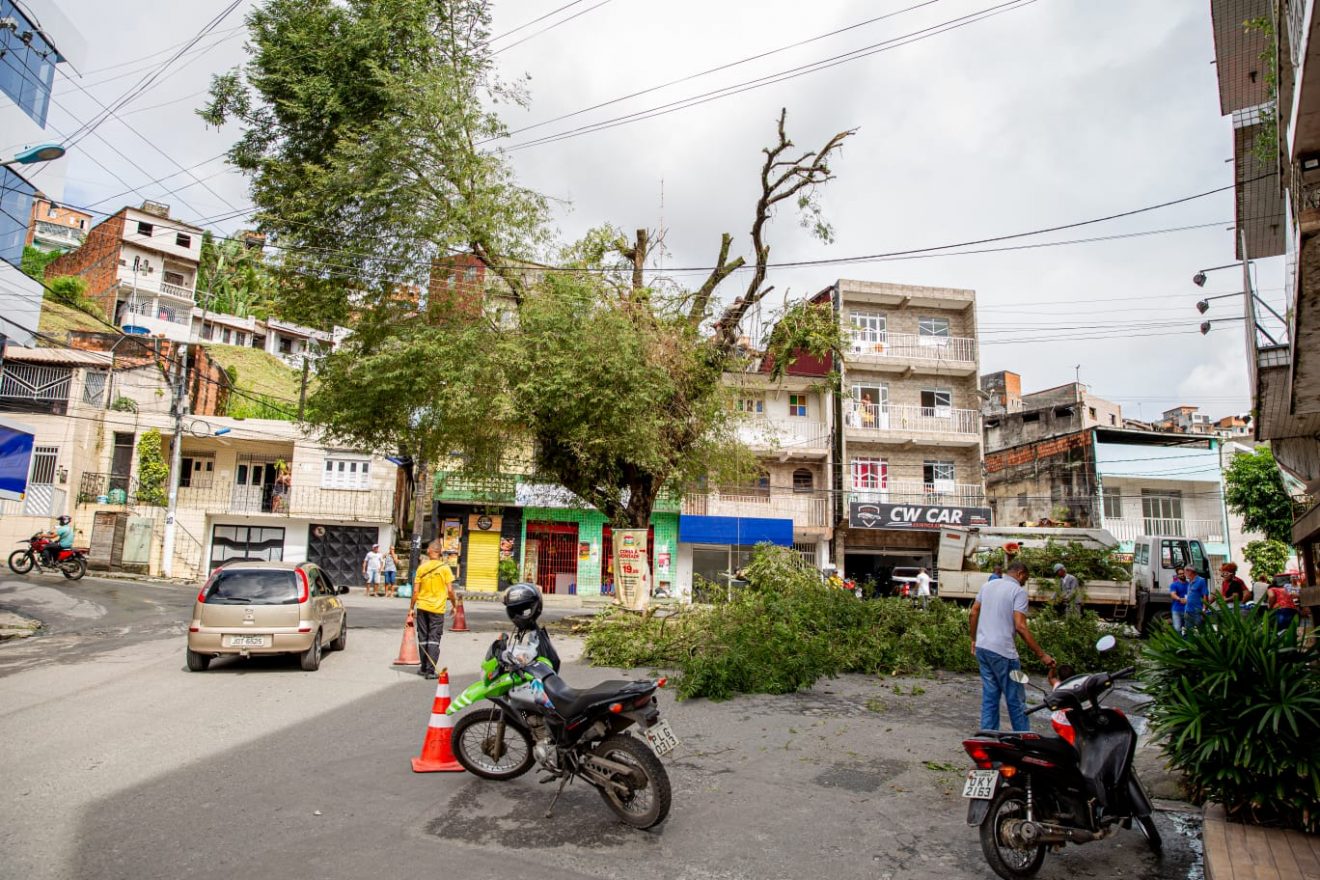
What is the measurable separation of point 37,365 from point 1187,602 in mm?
39734

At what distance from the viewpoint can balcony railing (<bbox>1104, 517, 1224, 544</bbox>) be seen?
118 feet

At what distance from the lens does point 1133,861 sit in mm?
5023

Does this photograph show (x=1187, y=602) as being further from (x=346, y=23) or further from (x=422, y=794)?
(x=346, y=23)

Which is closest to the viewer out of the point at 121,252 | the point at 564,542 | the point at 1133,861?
the point at 1133,861


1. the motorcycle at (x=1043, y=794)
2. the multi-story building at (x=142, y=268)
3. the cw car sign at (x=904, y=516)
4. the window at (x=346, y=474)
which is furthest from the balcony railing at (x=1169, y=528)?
the multi-story building at (x=142, y=268)

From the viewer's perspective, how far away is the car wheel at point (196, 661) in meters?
11.2

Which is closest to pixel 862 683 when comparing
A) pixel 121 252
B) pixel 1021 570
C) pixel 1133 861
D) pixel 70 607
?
pixel 1021 570

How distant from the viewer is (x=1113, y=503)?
119 ft

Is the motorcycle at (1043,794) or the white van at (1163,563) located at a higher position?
the white van at (1163,563)

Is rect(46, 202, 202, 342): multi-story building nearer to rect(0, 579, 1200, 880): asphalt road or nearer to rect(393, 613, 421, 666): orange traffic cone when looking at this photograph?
rect(393, 613, 421, 666): orange traffic cone

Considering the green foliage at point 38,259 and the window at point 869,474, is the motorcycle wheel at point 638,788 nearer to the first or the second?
the window at point 869,474

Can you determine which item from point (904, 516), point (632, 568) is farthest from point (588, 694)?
point (904, 516)

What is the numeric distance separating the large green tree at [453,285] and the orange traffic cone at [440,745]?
9.37 meters

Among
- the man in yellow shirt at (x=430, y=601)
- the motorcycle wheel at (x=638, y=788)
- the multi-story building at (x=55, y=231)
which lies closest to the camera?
the motorcycle wheel at (x=638, y=788)
